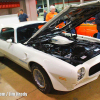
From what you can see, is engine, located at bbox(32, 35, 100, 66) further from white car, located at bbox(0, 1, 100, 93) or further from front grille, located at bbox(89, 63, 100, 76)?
front grille, located at bbox(89, 63, 100, 76)

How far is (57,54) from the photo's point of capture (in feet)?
7.06

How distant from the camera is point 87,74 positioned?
176 centimetres

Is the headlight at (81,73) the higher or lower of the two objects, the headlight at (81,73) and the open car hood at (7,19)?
the lower

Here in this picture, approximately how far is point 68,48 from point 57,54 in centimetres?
44

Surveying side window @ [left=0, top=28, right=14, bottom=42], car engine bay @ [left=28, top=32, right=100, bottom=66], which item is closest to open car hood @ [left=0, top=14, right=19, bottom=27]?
side window @ [left=0, top=28, right=14, bottom=42]

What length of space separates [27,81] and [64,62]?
51.3 inches

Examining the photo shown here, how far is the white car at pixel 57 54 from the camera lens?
1.72 m

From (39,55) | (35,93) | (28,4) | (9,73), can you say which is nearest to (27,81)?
(35,93)

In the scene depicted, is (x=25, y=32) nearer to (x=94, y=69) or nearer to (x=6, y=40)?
(x=6, y=40)

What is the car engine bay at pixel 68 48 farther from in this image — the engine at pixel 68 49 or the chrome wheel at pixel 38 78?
the chrome wheel at pixel 38 78

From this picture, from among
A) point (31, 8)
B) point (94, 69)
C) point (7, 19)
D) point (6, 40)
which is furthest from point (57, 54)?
point (31, 8)

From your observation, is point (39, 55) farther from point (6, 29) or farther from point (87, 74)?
point (6, 29)

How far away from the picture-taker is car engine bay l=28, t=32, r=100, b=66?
1974 mm

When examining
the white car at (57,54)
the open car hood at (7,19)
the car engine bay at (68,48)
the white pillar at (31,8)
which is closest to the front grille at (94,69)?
the white car at (57,54)
